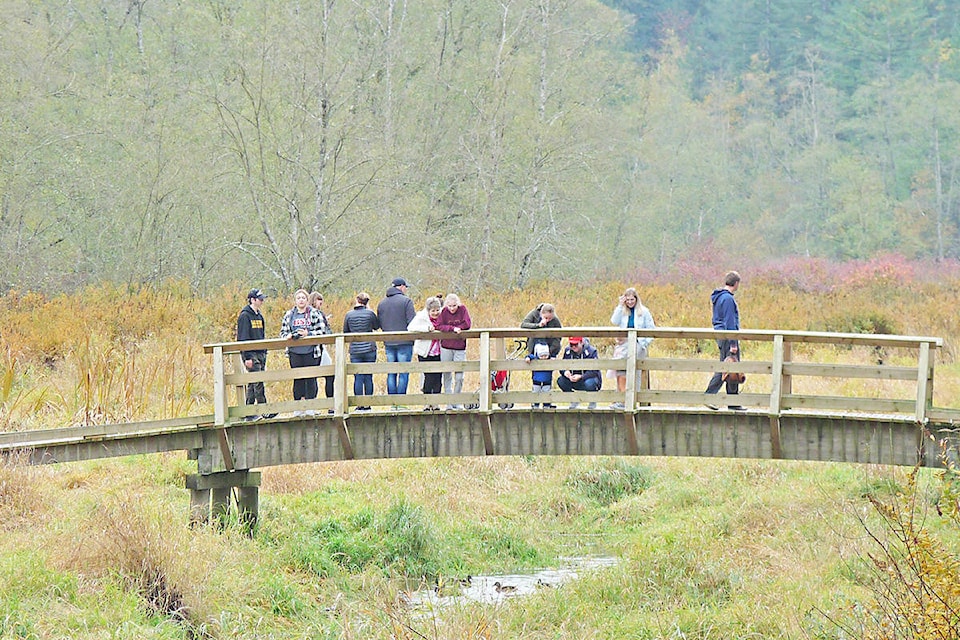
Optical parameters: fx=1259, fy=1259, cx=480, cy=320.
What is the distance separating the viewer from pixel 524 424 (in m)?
13.5

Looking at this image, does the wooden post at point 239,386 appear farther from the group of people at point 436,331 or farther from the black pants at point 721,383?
the black pants at point 721,383

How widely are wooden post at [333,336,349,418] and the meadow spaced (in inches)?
69.4

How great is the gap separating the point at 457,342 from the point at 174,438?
10.7ft

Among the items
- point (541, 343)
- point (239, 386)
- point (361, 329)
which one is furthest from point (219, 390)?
point (541, 343)

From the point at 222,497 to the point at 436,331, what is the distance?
3.20m

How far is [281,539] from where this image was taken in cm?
1441

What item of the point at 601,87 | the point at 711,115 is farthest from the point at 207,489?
the point at 711,115

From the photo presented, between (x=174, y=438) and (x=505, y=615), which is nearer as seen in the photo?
(x=505, y=615)

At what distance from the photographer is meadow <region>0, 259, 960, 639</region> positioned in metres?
11.3

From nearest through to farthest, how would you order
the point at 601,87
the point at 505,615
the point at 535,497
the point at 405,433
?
1. the point at 505,615
2. the point at 405,433
3. the point at 535,497
4. the point at 601,87

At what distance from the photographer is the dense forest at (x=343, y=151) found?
24.6 meters

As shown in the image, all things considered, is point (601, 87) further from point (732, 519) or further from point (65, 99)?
point (732, 519)

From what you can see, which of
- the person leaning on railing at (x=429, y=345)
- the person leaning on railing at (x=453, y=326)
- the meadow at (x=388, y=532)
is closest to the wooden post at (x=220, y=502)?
the meadow at (x=388, y=532)

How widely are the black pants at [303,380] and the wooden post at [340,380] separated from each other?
2.46 feet
